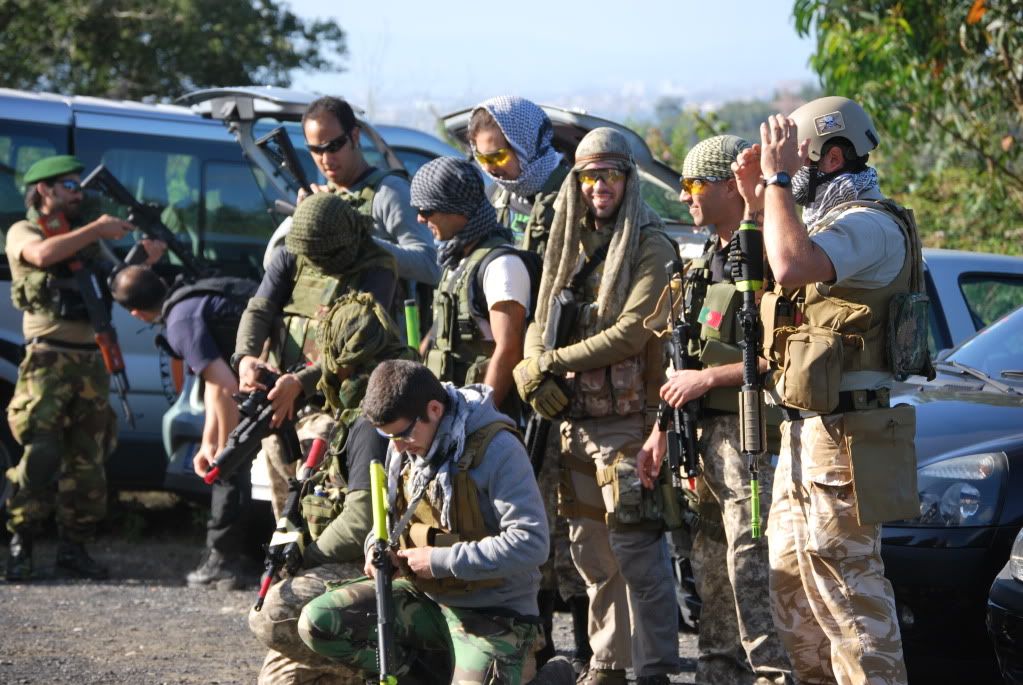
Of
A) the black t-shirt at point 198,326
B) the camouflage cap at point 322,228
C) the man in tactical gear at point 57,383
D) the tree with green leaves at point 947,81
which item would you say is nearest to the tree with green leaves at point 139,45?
the tree with green leaves at point 947,81

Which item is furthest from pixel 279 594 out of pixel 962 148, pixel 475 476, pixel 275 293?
pixel 962 148

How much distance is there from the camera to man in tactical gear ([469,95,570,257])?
596cm

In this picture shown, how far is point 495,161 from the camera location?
5.99 m

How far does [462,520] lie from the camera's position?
4410 millimetres

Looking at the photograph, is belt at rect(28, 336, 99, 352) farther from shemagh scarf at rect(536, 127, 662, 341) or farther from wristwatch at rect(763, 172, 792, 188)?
wristwatch at rect(763, 172, 792, 188)

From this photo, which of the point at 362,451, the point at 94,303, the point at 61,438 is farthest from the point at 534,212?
the point at 61,438

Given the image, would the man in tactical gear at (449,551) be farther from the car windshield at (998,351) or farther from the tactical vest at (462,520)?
the car windshield at (998,351)

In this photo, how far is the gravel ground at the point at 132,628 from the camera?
564 centimetres

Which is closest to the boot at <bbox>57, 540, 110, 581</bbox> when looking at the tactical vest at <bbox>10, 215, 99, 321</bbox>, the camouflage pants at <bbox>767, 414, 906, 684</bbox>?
the tactical vest at <bbox>10, 215, 99, 321</bbox>

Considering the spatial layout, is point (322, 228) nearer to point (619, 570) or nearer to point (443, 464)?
point (443, 464)

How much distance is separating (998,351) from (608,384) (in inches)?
67.9

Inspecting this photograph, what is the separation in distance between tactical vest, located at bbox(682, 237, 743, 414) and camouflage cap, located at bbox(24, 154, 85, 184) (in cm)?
376

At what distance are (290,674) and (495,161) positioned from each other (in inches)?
90.3

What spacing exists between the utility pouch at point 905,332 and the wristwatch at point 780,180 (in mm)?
466
